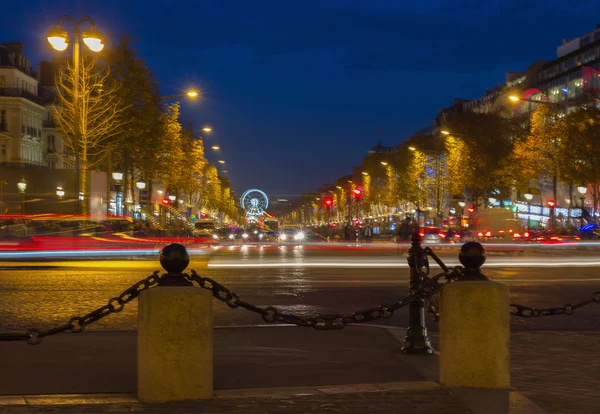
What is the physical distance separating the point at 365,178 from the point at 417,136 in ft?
78.2

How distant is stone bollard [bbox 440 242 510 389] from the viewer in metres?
7.28

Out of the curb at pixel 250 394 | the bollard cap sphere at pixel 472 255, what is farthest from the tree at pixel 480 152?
the curb at pixel 250 394

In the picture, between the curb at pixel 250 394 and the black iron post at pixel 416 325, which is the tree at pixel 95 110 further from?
the curb at pixel 250 394

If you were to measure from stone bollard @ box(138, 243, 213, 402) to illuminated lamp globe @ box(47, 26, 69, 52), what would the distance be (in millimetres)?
22003

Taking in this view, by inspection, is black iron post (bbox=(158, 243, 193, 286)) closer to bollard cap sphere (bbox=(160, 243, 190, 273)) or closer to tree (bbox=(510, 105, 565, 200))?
bollard cap sphere (bbox=(160, 243, 190, 273))

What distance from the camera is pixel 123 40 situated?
176 feet

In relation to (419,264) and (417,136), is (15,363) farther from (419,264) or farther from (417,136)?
(417,136)

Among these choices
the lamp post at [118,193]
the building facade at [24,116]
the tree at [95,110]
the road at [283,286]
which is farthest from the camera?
the building facade at [24,116]

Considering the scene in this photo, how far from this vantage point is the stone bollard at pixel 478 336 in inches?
287

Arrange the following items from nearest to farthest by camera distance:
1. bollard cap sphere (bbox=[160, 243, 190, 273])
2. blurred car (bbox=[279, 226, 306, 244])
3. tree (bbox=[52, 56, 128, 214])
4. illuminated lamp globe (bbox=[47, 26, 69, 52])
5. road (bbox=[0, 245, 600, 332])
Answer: bollard cap sphere (bbox=[160, 243, 190, 273]), road (bbox=[0, 245, 600, 332]), illuminated lamp globe (bbox=[47, 26, 69, 52]), tree (bbox=[52, 56, 128, 214]), blurred car (bbox=[279, 226, 306, 244])

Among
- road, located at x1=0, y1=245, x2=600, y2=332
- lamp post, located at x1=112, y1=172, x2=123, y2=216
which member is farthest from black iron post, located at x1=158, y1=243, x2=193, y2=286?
lamp post, located at x1=112, y1=172, x2=123, y2=216

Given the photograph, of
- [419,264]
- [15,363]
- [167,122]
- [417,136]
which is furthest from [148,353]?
[417,136]

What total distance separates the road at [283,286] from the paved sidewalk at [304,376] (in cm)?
215

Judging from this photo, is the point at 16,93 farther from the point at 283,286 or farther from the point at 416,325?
the point at 416,325
